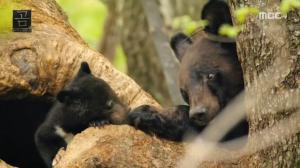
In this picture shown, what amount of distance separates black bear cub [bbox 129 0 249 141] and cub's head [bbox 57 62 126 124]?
0.48 meters

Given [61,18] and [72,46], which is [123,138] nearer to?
[72,46]

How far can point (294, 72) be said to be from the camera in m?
5.60

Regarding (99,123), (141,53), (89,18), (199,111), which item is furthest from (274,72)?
(89,18)

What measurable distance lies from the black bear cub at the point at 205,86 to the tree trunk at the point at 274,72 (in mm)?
1178

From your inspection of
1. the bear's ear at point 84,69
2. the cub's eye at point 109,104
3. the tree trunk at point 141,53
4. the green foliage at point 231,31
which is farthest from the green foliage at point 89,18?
the green foliage at point 231,31

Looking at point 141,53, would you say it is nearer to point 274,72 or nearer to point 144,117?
point 144,117

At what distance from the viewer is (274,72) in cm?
564

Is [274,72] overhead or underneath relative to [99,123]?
overhead

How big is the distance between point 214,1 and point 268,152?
5.99 feet

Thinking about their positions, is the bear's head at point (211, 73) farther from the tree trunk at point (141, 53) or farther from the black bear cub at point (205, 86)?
the tree trunk at point (141, 53)

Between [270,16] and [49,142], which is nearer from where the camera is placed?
[270,16]

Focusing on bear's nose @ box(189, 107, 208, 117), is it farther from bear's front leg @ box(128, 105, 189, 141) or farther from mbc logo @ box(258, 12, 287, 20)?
mbc logo @ box(258, 12, 287, 20)

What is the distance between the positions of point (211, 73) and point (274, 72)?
62.2 inches

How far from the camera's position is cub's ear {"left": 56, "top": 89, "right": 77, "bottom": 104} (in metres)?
7.43
